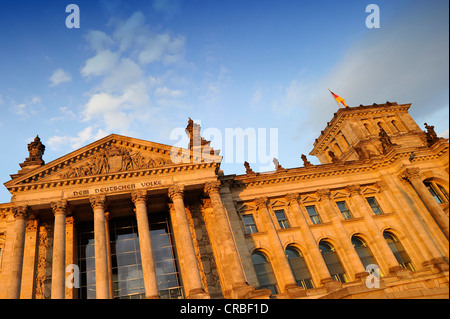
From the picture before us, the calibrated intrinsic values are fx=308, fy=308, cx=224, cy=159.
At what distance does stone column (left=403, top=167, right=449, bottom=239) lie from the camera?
1024 inches

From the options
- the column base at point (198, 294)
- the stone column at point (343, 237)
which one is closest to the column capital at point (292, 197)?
the stone column at point (343, 237)

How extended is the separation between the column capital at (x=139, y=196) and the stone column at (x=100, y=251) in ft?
7.23

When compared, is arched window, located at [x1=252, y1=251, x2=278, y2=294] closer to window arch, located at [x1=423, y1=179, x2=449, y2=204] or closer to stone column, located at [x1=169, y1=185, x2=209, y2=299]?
stone column, located at [x1=169, y1=185, x2=209, y2=299]

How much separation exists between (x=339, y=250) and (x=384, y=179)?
9218 millimetres

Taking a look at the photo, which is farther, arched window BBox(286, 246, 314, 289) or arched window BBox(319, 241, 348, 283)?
arched window BBox(319, 241, 348, 283)

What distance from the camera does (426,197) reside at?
27.7 m

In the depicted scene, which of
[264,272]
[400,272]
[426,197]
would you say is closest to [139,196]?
[264,272]

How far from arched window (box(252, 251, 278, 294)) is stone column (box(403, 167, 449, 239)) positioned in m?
14.1

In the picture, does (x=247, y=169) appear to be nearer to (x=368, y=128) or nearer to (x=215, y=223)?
(x=215, y=223)

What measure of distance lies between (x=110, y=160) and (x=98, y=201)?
395 cm

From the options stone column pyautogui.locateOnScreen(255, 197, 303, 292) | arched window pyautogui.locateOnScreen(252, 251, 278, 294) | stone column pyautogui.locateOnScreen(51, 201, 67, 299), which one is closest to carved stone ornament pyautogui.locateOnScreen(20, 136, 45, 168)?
stone column pyautogui.locateOnScreen(51, 201, 67, 299)

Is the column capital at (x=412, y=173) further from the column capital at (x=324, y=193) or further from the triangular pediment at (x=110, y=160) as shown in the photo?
the triangular pediment at (x=110, y=160)

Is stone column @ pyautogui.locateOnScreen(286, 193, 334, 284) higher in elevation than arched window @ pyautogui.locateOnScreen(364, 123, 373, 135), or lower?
lower
